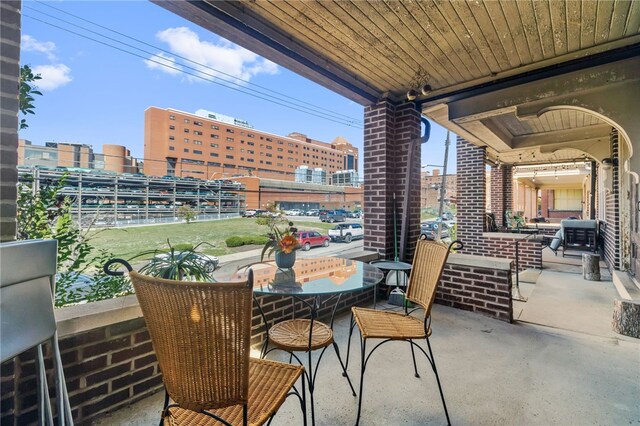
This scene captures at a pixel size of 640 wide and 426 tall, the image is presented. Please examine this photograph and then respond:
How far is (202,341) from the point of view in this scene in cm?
90

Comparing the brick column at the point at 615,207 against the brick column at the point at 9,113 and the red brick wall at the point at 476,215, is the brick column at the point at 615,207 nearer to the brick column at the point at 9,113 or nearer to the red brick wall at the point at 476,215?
the red brick wall at the point at 476,215

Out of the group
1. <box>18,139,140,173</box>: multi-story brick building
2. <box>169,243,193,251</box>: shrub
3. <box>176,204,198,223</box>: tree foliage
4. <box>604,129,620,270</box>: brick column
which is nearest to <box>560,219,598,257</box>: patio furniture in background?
<box>604,129,620,270</box>: brick column

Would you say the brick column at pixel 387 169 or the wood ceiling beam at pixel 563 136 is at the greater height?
the wood ceiling beam at pixel 563 136

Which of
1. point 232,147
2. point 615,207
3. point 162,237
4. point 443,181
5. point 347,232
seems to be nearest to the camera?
point 162,237

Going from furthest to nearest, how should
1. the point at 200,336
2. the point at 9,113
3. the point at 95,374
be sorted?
the point at 95,374 < the point at 9,113 < the point at 200,336

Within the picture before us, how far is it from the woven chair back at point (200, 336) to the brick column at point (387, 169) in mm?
2827

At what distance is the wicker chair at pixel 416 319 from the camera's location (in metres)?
1.63

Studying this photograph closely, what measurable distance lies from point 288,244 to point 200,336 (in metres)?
1.20

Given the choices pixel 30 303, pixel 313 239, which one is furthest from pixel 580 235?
pixel 30 303

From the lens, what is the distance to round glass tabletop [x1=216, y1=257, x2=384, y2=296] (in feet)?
5.36

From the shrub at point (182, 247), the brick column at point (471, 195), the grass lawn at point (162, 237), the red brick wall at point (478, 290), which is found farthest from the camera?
the brick column at point (471, 195)

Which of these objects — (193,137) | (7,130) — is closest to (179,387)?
(7,130)

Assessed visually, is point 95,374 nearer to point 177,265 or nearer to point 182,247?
point 177,265

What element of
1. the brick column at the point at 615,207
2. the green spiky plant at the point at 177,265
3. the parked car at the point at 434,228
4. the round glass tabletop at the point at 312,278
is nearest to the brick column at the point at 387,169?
the round glass tabletop at the point at 312,278
